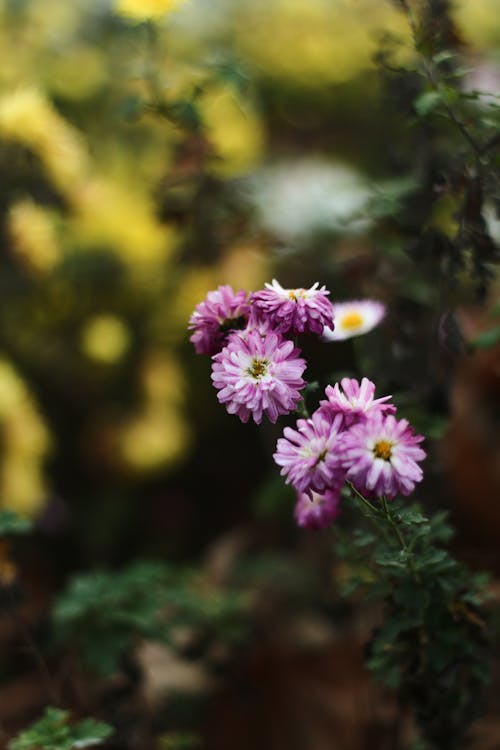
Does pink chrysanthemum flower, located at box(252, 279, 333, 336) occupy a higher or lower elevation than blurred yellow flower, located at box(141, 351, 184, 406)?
lower

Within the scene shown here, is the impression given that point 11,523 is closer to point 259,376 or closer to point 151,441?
Result: point 259,376

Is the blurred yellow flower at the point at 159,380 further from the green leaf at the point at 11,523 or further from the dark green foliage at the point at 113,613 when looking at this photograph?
the green leaf at the point at 11,523

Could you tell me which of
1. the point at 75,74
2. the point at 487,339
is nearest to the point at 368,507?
the point at 487,339

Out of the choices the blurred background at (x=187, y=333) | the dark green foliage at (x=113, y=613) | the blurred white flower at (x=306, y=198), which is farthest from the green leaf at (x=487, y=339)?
A: the blurred white flower at (x=306, y=198)

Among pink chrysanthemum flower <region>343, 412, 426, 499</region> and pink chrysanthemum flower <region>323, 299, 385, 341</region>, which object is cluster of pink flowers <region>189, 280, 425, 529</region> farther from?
pink chrysanthemum flower <region>323, 299, 385, 341</region>

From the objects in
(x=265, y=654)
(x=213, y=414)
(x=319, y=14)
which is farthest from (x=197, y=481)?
(x=319, y=14)

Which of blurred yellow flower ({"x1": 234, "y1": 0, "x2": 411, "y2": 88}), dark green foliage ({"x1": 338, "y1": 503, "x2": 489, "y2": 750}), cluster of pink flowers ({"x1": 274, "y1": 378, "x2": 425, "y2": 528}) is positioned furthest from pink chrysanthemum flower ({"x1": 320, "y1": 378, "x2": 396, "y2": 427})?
blurred yellow flower ({"x1": 234, "y1": 0, "x2": 411, "y2": 88})

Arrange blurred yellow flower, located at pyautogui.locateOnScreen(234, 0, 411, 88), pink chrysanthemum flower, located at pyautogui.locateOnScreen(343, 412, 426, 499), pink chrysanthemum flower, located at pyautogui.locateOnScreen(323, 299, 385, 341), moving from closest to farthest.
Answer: pink chrysanthemum flower, located at pyautogui.locateOnScreen(343, 412, 426, 499) < pink chrysanthemum flower, located at pyautogui.locateOnScreen(323, 299, 385, 341) < blurred yellow flower, located at pyautogui.locateOnScreen(234, 0, 411, 88)
